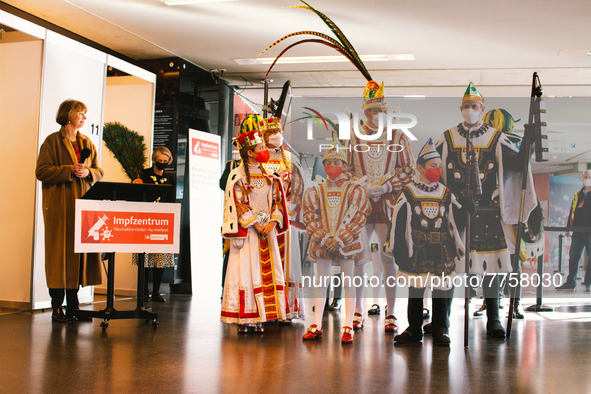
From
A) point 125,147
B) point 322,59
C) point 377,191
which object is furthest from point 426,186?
point 322,59

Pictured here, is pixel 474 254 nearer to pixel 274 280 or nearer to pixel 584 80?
pixel 274 280

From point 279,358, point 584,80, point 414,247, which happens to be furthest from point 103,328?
point 584,80

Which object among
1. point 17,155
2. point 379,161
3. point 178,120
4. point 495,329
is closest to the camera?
point 379,161

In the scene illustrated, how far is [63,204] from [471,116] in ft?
10.5

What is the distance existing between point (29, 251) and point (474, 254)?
3928 mm

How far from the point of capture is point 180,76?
7.46m

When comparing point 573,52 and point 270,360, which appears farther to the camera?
point 573,52

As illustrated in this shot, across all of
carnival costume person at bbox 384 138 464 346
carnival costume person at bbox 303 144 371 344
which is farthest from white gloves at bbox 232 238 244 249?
carnival costume person at bbox 384 138 464 346

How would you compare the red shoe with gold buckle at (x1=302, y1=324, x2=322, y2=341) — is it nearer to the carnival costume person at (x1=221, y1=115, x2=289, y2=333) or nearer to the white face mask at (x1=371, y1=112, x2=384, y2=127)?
the carnival costume person at (x1=221, y1=115, x2=289, y2=333)

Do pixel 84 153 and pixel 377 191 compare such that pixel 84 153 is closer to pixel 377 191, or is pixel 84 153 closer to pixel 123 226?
pixel 123 226

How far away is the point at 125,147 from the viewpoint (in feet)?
19.7

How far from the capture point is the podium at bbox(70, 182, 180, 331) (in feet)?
12.4

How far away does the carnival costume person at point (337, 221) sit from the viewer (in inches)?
137

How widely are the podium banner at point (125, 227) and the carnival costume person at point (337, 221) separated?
47.4 inches
